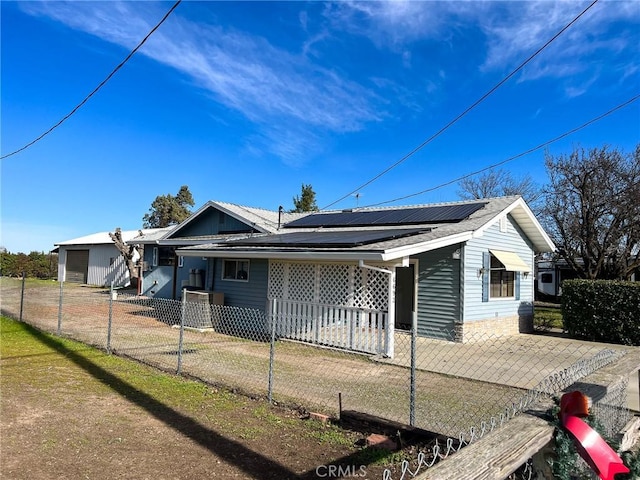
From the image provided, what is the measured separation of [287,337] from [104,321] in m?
6.02

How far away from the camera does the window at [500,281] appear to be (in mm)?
13344

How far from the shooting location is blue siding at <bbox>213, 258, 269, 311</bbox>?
43.1 feet

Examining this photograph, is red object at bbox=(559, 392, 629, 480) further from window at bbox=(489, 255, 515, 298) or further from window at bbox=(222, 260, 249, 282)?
window at bbox=(222, 260, 249, 282)

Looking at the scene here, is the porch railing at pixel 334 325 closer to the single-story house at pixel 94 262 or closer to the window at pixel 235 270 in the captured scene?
the window at pixel 235 270

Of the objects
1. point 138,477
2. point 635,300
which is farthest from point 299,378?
point 635,300

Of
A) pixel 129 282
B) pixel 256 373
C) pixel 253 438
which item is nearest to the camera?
pixel 253 438

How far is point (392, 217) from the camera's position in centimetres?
1463

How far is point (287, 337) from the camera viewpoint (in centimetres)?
1184

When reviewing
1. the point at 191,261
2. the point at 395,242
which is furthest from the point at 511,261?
the point at 191,261

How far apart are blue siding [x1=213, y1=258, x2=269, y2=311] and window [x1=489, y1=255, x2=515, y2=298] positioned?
696 cm

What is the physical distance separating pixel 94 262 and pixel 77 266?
113 inches

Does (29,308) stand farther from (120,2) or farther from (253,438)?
(253,438)

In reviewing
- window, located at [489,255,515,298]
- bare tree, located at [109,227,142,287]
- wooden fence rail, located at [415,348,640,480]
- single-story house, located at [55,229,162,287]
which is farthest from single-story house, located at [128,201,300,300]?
wooden fence rail, located at [415,348,640,480]
